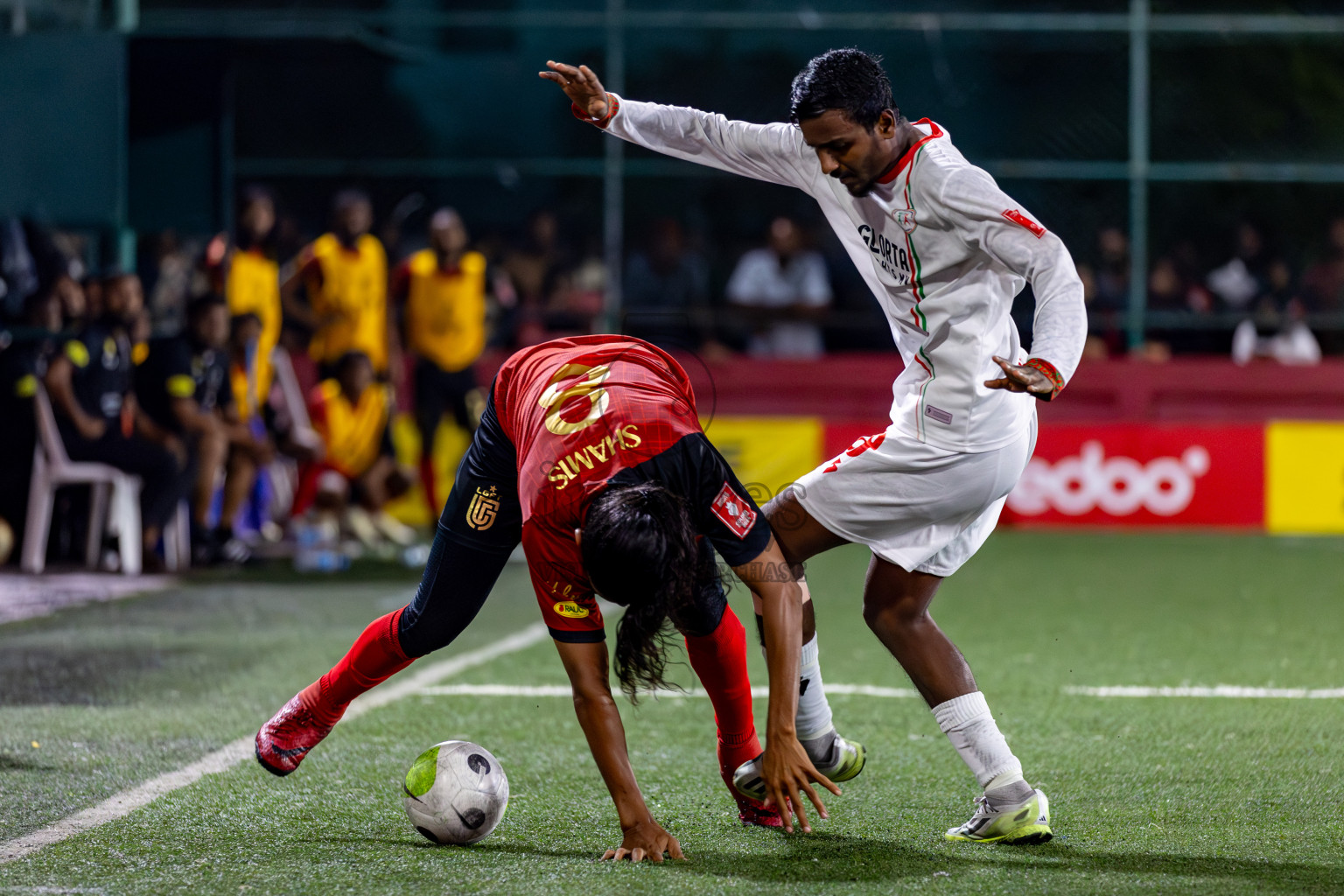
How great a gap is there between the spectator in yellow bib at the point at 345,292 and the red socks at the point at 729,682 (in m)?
8.46

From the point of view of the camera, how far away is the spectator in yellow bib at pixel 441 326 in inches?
489

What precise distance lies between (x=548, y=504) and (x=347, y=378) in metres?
7.97

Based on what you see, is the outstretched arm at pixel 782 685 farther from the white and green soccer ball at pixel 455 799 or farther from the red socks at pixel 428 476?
the red socks at pixel 428 476

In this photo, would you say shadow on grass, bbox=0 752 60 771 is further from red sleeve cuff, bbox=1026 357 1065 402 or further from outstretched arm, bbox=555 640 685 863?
red sleeve cuff, bbox=1026 357 1065 402

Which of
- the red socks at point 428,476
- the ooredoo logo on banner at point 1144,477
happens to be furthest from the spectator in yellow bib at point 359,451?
the ooredoo logo on banner at point 1144,477

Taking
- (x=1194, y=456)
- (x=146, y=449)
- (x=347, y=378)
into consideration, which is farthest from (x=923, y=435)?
(x=1194, y=456)

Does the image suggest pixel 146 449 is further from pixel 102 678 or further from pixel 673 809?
pixel 673 809

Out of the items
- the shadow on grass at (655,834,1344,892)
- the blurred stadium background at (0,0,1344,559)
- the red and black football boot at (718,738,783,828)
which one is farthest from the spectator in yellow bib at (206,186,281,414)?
the shadow on grass at (655,834,1344,892)

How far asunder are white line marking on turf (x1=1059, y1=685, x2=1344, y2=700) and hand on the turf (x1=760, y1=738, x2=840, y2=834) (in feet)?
8.68

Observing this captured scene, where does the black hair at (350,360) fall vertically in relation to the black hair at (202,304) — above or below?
below

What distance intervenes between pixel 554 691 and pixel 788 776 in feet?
9.03

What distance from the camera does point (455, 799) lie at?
421 centimetres

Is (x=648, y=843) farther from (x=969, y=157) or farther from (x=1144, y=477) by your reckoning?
(x=969, y=157)

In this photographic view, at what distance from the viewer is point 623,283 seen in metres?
15.4
